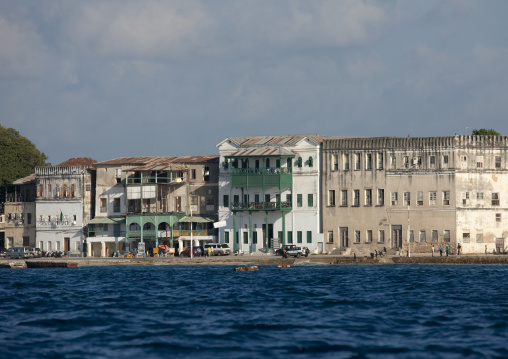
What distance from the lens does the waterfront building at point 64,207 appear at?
10956cm

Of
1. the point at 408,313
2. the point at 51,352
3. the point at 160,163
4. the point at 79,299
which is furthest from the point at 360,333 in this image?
the point at 160,163

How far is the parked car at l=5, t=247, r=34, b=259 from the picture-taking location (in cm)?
10450

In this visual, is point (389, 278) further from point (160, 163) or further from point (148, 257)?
point (160, 163)

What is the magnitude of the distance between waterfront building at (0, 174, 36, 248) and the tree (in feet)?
13.9

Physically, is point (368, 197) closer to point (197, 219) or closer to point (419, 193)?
point (419, 193)

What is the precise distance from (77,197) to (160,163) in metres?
10.7

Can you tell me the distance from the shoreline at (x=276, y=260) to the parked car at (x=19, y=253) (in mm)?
5323

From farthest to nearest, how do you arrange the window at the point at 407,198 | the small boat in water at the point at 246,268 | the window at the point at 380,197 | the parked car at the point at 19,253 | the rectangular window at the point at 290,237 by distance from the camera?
the parked car at the point at 19,253
the rectangular window at the point at 290,237
the window at the point at 380,197
the window at the point at 407,198
the small boat in water at the point at 246,268

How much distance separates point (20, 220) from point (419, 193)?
46495 millimetres

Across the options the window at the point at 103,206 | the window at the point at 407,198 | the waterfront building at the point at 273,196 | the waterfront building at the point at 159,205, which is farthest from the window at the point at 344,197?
the window at the point at 103,206

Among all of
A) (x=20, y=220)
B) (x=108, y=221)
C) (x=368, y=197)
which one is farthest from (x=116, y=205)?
(x=368, y=197)

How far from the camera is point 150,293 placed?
205ft

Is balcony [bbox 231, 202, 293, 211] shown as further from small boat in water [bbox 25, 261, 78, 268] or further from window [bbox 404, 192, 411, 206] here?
small boat in water [bbox 25, 261, 78, 268]

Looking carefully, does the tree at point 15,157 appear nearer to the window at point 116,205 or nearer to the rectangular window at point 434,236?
the window at point 116,205
